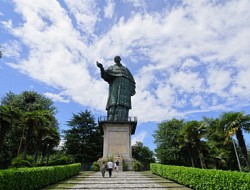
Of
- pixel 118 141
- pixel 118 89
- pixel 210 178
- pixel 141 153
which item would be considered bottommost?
pixel 210 178

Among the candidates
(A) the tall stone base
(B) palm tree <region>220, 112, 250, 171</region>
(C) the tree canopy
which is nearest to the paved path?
(B) palm tree <region>220, 112, 250, 171</region>

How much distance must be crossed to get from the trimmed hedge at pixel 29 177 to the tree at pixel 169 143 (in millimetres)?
30050

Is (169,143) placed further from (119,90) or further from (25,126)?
(25,126)

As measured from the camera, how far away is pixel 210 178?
10820 millimetres

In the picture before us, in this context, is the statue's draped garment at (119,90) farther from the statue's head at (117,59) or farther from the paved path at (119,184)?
the paved path at (119,184)

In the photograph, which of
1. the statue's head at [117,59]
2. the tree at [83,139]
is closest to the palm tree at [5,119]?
the statue's head at [117,59]

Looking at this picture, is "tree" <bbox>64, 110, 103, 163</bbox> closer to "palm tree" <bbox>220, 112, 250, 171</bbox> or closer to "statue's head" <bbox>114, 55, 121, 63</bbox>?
"statue's head" <bbox>114, 55, 121, 63</bbox>

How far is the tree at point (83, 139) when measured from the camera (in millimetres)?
44769

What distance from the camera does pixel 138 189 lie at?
40.9 feet

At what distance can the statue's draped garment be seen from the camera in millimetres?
35344

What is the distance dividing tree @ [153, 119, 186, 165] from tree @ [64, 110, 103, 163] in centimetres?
1188

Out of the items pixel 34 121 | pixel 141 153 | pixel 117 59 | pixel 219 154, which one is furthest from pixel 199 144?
pixel 141 153

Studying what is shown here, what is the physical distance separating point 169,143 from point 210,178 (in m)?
35.3

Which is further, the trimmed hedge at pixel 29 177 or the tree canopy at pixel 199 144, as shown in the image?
the tree canopy at pixel 199 144
